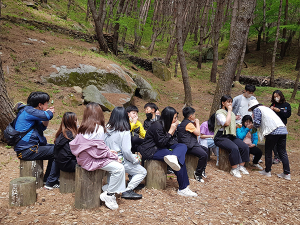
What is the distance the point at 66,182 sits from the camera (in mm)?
3547

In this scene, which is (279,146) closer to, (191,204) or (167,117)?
(191,204)

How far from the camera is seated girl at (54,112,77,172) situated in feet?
11.2

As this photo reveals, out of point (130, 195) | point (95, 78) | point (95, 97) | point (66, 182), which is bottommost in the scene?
point (130, 195)

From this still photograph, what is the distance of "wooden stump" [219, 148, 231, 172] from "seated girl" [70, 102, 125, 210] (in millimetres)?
2939

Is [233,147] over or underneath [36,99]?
underneath

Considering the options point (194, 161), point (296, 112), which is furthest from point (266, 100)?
point (194, 161)

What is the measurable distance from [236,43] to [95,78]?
23.1 feet

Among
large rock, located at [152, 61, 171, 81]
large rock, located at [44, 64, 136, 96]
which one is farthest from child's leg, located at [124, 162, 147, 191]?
large rock, located at [152, 61, 171, 81]

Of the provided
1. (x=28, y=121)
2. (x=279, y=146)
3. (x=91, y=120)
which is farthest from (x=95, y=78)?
(x=279, y=146)

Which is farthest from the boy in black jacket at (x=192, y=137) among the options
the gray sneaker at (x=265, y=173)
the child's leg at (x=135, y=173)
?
the gray sneaker at (x=265, y=173)

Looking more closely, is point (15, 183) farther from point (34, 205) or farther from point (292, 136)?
point (292, 136)

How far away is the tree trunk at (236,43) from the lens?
6636 millimetres

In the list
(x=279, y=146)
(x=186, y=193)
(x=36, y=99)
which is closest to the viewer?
(x=36, y=99)

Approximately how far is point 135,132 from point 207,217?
2.41m
